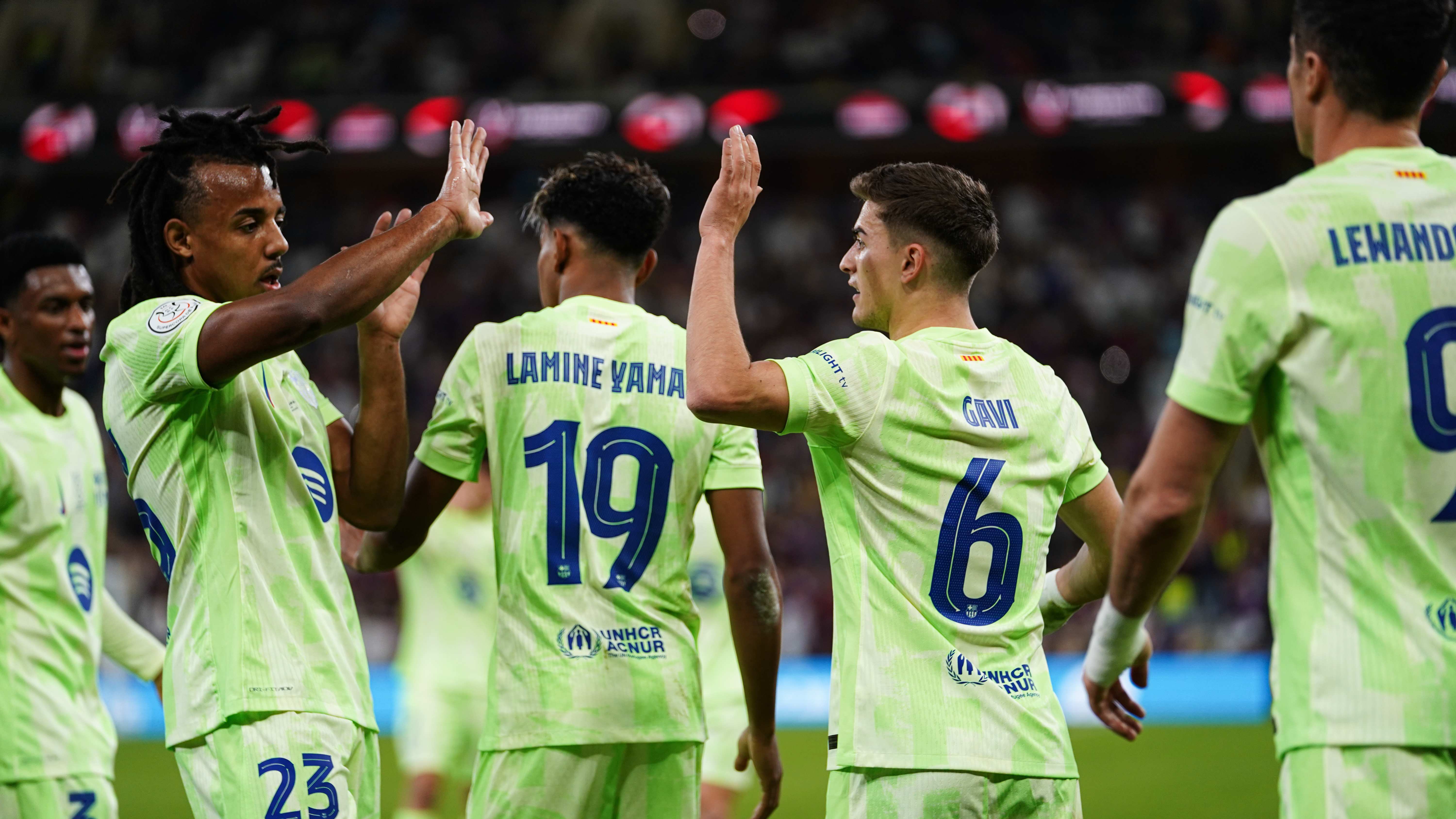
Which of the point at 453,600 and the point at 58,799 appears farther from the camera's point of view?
the point at 453,600

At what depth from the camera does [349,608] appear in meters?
3.80

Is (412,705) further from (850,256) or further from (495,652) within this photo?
(850,256)

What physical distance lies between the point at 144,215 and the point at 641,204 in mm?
1506

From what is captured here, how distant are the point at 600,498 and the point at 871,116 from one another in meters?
17.5

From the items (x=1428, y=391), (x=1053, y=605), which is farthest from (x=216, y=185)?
(x=1428, y=391)

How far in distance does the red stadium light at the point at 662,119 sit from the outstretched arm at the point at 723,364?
17.5 metres

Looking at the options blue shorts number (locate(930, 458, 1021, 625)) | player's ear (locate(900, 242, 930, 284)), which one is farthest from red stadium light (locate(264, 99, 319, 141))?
blue shorts number (locate(930, 458, 1021, 625))

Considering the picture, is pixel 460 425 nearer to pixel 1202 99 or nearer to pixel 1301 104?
pixel 1301 104

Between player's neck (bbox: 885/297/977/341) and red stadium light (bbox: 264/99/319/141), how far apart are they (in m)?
18.0

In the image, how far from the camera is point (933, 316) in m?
3.75

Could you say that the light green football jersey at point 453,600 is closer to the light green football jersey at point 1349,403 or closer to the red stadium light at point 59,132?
the light green football jersey at point 1349,403

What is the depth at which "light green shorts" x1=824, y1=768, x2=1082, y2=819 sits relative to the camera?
131 inches

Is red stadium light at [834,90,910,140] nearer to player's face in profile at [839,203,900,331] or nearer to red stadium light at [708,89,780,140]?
red stadium light at [708,89,780,140]

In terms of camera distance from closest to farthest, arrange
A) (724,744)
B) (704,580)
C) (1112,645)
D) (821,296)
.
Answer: (1112,645) < (724,744) < (704,580) < (821,296)
